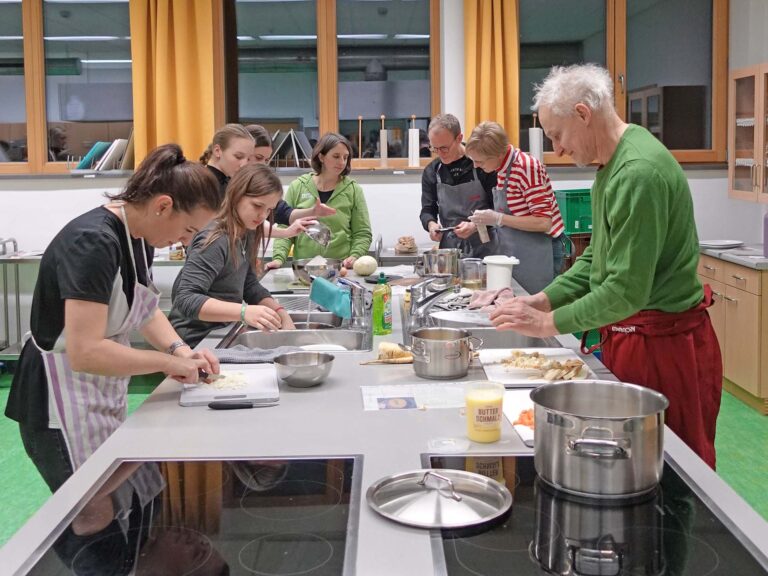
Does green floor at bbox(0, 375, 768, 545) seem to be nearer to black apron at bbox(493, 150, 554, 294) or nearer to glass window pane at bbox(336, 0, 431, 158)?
black apron at bbox(493, 150, 554, 294)

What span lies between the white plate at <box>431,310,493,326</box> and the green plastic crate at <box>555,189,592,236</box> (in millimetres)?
3122

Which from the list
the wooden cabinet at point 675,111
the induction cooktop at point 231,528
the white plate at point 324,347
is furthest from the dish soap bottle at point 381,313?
the wooden cabinet at point 675,111

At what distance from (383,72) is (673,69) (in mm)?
2312

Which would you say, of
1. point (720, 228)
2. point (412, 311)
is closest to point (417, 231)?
point (720, 228)

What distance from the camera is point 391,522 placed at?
1.40 metres

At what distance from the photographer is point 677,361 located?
7.99 ft

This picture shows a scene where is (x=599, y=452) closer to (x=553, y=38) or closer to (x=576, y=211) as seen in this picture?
(x=576, y=211)

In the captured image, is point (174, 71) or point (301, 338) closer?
point (301, 338)

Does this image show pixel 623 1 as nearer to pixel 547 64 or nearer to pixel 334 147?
pixel 547 64

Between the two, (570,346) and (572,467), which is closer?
(572,467)

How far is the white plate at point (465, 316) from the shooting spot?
3160 mm

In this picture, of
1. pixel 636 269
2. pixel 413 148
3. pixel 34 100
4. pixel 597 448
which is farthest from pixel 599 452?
pixel 34 100

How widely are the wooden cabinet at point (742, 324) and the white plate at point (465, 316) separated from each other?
2348mm

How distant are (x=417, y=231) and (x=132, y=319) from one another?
14.9ft
